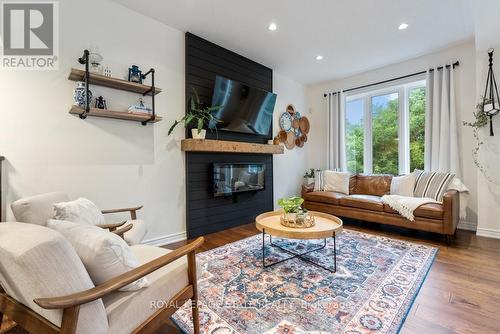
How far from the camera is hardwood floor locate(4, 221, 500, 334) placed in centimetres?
151

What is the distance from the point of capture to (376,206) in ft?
11.5

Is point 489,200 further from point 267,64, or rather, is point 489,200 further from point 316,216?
point 267,64

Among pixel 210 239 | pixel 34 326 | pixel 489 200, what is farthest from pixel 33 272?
pixel 489 200

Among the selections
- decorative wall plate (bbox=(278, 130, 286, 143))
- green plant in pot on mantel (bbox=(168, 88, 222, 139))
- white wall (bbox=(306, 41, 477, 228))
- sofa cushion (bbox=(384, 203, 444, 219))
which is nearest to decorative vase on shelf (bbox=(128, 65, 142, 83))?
green plant in pot on mantel (bbox=(168, 88, 222, 139))

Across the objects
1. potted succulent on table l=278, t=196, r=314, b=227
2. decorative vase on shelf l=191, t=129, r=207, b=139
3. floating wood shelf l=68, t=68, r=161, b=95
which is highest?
floating wood shelf l=68, t=68, r=161, b=95

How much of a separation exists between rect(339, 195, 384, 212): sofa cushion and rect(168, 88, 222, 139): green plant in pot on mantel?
7.96 feet

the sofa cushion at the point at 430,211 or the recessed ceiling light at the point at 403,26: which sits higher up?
the recessed ceiling light at the point at 403,26

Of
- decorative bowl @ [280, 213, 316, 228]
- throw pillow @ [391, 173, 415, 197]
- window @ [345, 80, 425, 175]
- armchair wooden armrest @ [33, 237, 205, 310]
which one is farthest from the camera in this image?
window @ [345, 80, 425, 175]

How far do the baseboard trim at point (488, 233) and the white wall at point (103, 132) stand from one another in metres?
4.12

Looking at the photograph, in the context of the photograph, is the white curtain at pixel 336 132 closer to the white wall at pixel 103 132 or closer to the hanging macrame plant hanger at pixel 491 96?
the hanging macrame plant hanger at pixel 491 96

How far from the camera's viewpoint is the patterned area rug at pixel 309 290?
153 centimetres

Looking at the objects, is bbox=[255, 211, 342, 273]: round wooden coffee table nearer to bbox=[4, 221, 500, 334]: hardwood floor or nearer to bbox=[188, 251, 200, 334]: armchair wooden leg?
bbox=[4, 221, 500, 334]: hardwood floor

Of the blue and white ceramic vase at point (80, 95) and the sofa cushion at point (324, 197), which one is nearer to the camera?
the blue and white ceramic vase at point (80, 95)

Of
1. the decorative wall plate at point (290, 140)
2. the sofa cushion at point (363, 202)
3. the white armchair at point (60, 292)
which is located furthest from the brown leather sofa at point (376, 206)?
the white armchair at point (60, 292)
